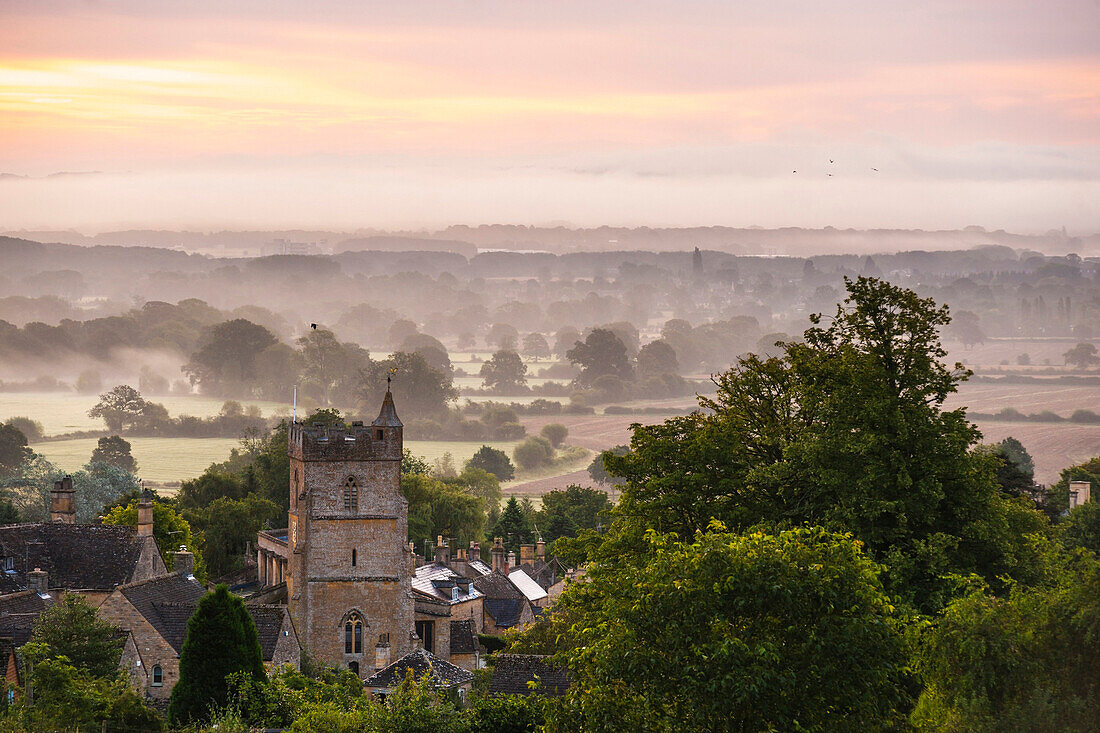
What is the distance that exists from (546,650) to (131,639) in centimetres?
1192

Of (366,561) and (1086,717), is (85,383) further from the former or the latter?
(1086,717)

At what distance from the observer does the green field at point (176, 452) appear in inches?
4658

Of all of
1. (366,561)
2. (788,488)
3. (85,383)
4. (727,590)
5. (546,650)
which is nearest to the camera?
(727,590)

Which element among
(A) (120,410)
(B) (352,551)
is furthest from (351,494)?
(A) (120,410)

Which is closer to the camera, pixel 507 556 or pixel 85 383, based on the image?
pixel 507 556

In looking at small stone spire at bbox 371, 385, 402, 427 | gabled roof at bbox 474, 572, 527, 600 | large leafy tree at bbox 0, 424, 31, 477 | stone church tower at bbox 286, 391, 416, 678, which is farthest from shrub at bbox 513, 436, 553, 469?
stone church tower at bbox 286, 391, 416, 678

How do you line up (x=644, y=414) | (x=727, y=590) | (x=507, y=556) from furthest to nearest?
(x=644, y=414), (x=507, y=556), (x=727, y=590)

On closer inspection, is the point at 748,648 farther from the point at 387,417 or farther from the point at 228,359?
the point at 228,359

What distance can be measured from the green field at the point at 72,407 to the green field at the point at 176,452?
11422mm

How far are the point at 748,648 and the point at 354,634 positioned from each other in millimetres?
31158

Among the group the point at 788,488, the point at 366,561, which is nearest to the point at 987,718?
the point at 788,488

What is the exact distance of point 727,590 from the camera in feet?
65.2

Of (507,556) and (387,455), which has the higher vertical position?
(387,455)

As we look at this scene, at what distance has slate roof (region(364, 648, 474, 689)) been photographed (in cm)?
3856
